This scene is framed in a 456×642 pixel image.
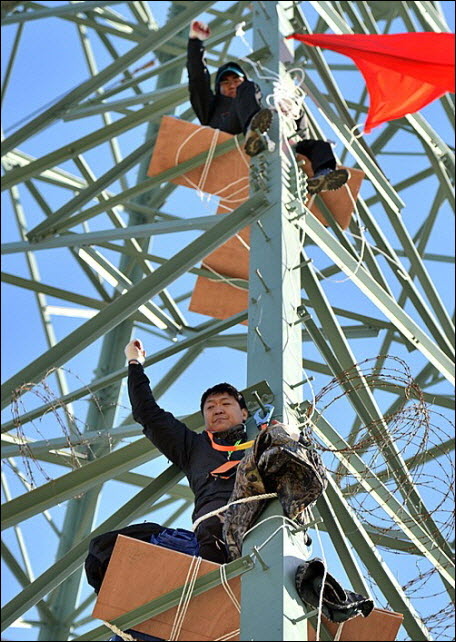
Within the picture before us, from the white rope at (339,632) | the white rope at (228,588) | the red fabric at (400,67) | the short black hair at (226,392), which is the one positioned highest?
the red fabric at (400,67)

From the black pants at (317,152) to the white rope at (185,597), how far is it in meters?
3.67

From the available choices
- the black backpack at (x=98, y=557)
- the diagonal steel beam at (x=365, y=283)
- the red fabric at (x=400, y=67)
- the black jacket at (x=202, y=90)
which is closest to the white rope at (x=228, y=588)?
the black backpack at (x=98, y=557)

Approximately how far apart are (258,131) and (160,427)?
2.46m

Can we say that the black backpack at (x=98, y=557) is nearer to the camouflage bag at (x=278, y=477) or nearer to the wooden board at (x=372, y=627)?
the camouflage bag at (x=278, y=477)

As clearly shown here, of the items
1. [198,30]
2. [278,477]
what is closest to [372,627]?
[278,477]

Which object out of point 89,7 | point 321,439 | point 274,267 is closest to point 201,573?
point 321,439

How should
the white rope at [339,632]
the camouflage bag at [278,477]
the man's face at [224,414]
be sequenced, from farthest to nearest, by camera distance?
1. the man's face at [224,414]
2. the white rope at [339,632]
3. the camouflage bag at [278,477]

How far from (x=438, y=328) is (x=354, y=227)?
1565 millimetres

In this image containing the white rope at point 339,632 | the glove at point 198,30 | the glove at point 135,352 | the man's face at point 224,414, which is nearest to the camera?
the white rope at point 339,632

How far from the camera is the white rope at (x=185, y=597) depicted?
578 cm

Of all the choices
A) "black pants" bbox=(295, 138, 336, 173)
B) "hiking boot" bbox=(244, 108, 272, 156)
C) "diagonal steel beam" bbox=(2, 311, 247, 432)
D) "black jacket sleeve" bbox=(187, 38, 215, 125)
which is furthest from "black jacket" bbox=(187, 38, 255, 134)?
"diagonal steel beam" bbox=(2, 311, 247, 432)

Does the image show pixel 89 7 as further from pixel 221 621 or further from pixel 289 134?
pixel 221 621

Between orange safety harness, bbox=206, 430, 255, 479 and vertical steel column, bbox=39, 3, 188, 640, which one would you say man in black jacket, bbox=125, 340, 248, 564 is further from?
vertical steel column, bbox=39, 3, 188, 640

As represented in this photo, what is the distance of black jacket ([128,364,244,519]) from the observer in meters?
6.53
